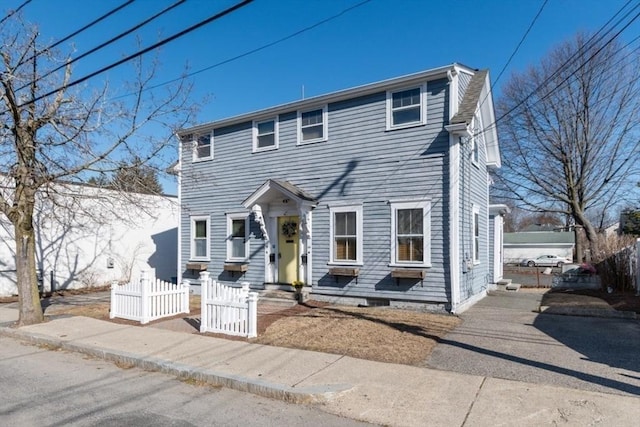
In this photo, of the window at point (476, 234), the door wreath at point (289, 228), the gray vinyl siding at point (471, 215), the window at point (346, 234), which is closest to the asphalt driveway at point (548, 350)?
the gray vinyl siding at point (471, 215)

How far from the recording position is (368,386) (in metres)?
5.27

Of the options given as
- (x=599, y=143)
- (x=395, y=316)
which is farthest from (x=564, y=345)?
(x=599, y=143)

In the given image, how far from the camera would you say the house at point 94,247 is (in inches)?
600

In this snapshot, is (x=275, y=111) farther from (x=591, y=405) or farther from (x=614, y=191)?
(x=614, y=191)

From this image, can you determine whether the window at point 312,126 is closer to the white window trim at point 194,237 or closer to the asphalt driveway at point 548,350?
the white window trim at point 194,237

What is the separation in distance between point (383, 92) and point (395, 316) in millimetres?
5722

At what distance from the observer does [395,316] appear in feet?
31.9

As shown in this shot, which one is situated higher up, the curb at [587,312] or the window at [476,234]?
the window at [476,234]

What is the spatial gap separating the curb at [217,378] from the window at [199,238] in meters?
6.95

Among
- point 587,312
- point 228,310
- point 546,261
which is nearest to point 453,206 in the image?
point 587,312

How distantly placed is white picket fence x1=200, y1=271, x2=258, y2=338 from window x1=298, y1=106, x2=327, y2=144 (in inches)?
217

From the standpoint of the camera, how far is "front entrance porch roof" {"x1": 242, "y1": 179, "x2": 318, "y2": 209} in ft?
39.1

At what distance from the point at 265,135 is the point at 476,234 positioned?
7090 mm

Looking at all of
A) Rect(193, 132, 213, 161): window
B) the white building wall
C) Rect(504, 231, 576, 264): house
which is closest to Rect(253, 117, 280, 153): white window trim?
Rect(193, 132, 213, 161): window
